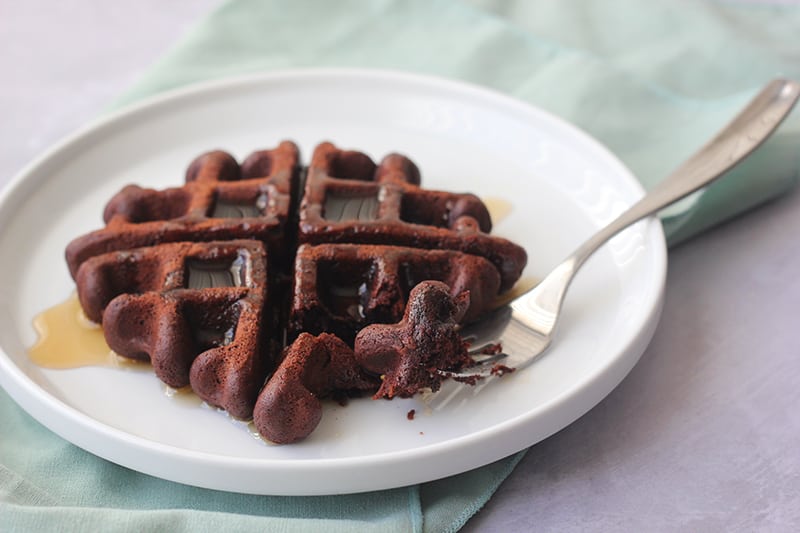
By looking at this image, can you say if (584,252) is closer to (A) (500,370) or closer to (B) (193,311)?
(A) (500,370)

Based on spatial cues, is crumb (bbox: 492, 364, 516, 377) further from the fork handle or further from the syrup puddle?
the syrup puddle

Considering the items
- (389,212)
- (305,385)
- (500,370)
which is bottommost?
(500,370)

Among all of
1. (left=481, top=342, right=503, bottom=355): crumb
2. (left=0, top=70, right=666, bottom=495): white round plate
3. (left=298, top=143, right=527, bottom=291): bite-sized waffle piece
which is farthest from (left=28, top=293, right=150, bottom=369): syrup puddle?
(left=481, top=342, right=503, bottom=355): crumb

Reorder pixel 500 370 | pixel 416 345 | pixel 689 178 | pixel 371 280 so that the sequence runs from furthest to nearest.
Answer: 1. pixel 689 178
2. pixel 371 280
3. pixel 500 370
4. pixel 416 345

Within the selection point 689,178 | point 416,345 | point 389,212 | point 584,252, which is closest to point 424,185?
point 389,212

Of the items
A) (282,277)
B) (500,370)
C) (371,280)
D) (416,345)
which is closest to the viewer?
(416,345)

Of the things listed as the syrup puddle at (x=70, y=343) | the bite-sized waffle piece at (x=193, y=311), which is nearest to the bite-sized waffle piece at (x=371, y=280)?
the bite-sized waffle piece at (x=193, y=311)

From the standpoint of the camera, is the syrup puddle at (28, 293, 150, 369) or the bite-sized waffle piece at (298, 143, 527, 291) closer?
the syrup puddle at (28, 293, 150, 369)

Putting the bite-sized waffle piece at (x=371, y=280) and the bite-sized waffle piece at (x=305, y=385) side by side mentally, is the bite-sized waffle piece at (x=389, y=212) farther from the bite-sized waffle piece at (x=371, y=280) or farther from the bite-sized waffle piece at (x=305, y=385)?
the bite-sized waffle piece at (x=305, y=385)
